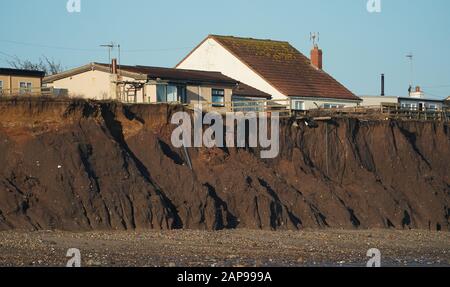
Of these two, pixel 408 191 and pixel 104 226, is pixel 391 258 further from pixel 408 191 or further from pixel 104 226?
pixel 408 191

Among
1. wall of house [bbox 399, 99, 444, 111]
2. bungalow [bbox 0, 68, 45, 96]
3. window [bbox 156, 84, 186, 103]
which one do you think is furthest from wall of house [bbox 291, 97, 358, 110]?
bungalow [bbox 0, 68, 45, 96]

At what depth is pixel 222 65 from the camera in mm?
74688

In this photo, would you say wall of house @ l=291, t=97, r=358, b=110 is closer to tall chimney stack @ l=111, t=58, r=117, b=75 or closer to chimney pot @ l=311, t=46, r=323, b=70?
chimney pot @ l=311, t=46, r=323, b=70

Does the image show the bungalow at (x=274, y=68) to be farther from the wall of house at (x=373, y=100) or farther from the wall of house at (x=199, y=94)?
the wall of house at (x=199, y=94)

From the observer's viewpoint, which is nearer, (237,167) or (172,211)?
(172,211)

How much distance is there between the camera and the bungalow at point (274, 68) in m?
72.1

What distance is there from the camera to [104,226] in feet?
145

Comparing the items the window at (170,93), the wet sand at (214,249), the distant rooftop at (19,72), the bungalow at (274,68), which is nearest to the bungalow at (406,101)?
the bungalow at (274,68)

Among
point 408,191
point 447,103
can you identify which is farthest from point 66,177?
point 447,103

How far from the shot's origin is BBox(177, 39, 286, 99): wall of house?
72.1m

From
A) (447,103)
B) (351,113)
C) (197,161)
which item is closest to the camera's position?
(197,161)

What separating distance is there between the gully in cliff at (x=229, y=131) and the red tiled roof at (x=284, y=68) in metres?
15.7

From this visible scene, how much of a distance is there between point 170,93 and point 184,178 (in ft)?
38.3

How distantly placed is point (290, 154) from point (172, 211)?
10901 mm
